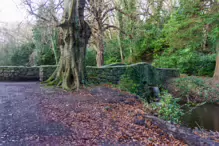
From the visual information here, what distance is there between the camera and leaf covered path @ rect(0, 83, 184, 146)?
3255 millimetres

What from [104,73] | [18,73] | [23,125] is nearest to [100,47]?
[104,73]

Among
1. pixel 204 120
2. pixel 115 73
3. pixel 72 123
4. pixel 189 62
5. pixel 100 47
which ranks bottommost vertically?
pixel 204 120

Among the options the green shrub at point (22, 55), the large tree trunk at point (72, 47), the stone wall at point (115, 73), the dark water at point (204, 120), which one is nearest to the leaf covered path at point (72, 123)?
the large tree trunk at point (72, 47)

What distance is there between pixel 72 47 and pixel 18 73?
481 centimetres

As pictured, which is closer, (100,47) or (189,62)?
(100,47)

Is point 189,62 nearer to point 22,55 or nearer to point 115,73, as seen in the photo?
point 115,73

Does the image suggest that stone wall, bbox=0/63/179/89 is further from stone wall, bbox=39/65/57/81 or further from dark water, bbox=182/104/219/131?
Answer: dark water, bbox=182/104/219/131

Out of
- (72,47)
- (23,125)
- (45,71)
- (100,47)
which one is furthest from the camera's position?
(100,47)

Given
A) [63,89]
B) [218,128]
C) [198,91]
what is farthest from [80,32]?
[198,91]

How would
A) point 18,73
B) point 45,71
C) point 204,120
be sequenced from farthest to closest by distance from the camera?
1. point 18,73
2. point 45,71
3. point 204,120

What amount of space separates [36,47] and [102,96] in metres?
11.2

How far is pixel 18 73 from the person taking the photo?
10.5m

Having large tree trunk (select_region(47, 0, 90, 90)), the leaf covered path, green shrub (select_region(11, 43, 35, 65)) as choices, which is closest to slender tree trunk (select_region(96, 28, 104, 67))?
large tree trunk (select_region(47, 0, 90, 90))

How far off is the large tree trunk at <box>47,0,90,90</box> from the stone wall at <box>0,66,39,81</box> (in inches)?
129
